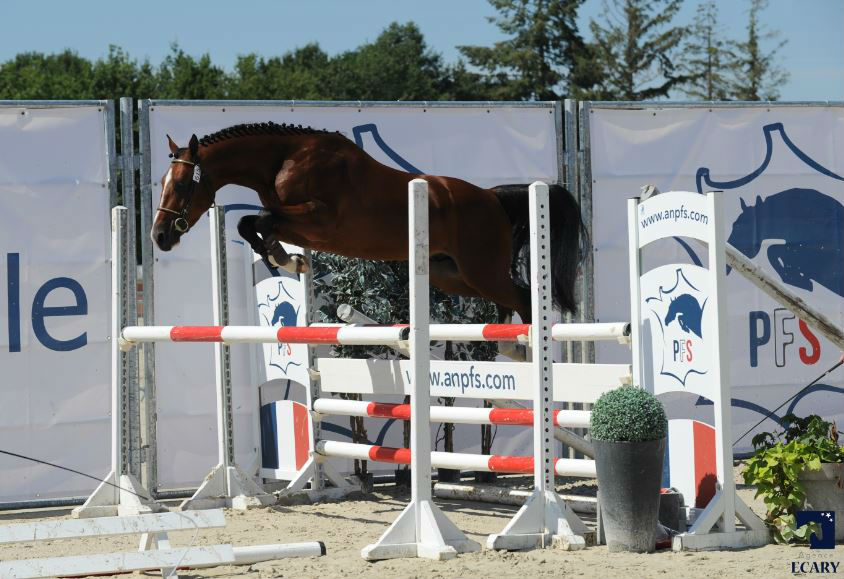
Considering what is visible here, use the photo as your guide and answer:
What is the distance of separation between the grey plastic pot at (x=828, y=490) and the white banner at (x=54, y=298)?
363cm

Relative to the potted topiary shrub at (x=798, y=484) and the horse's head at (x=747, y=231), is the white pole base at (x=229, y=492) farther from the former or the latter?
the horse's head at (x=747, y=231)

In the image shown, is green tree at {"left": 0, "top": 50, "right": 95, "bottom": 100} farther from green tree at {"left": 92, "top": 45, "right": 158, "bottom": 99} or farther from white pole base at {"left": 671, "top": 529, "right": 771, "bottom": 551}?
white pole base at {"left": 671, "top": 529, "right": 771, "bottom": 551}

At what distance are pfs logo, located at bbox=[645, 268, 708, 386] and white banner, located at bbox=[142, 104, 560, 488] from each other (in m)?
2.44

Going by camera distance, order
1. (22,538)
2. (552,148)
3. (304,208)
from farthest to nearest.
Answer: (552,148), (304,208), (22,538)

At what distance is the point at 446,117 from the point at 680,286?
8.67 ft

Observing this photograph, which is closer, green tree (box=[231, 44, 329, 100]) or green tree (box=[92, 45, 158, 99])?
green tree (box=[92, 45, 158, 99])

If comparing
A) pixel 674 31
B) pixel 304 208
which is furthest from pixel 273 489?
pixel 674 31

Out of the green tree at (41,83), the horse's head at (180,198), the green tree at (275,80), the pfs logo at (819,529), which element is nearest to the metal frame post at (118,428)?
the horse's head at (180,198)

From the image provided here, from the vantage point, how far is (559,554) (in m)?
4.25

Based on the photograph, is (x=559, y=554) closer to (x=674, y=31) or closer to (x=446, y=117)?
(x=446, y=117)

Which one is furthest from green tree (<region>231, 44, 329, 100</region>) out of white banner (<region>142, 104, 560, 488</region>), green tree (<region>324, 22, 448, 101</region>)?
white banner (<region>142, 104, 560, 488</region>)

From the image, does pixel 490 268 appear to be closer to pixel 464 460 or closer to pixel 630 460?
pixel 464 460

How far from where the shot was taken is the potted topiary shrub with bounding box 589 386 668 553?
4160 mm

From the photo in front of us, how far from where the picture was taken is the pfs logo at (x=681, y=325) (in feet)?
14.3
